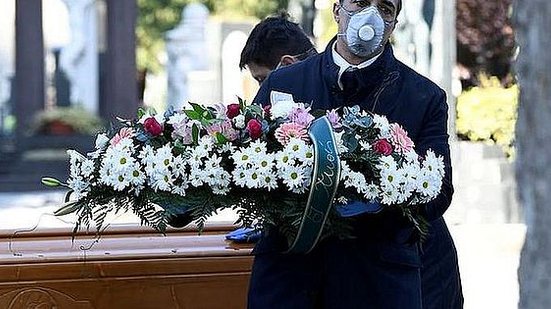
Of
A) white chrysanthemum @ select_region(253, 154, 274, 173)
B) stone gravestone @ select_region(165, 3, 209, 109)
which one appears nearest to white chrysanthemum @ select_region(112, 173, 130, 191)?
white chrysanthemum @ select_region(253, 154, 274, 173)

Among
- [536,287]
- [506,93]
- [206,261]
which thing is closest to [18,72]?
[506,93]

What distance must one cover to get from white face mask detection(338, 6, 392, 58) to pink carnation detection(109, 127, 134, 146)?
23.6 inches

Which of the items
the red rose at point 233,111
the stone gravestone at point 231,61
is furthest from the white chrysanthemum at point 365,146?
the stone gravestone at point 231,61

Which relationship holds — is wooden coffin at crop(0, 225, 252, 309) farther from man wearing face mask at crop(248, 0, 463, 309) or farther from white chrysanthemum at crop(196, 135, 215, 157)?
white chrysanthemum at crop(196, 135, 215, 157)

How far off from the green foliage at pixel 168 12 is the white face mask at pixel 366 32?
36.6m

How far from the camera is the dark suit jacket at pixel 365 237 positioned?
3.00 m

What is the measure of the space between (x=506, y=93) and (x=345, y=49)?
43.7ft

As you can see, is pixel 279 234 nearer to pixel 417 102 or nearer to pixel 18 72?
pixel 417 102

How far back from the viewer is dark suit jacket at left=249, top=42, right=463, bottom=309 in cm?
300

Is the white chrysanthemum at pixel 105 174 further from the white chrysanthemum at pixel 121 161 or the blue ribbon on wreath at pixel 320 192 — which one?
the blue ribbon on wreath at pixel 320 192

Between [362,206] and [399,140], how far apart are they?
19 centimetres

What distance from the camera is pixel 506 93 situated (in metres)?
16.2

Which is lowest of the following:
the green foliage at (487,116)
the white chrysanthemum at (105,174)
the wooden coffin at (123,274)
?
the green foliage at (487,116)

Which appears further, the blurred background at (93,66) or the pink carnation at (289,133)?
the blurred background at (93,66)
